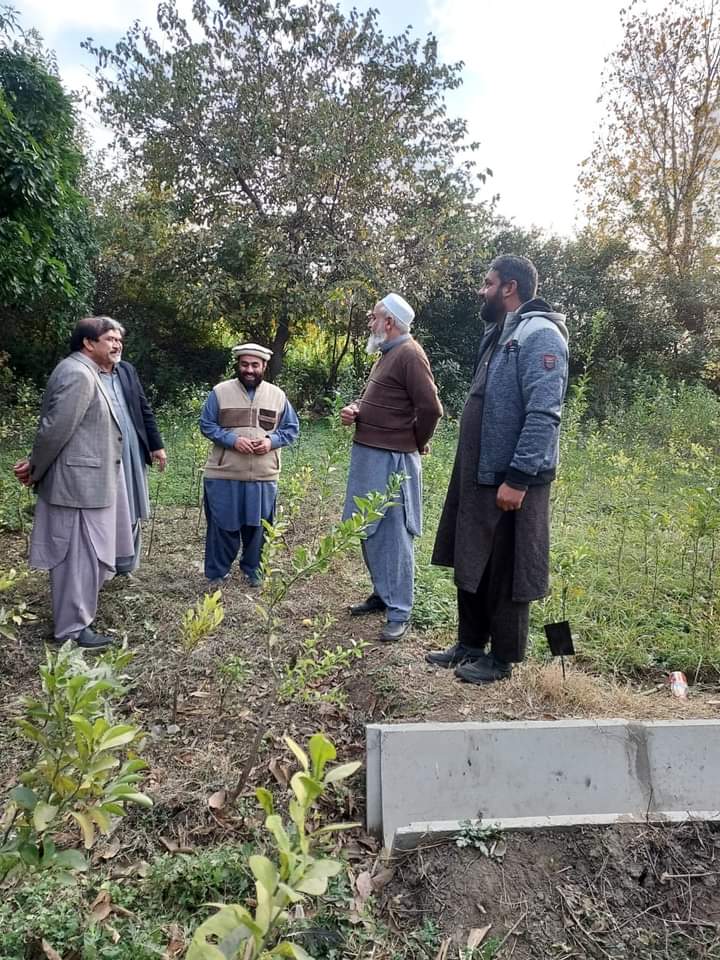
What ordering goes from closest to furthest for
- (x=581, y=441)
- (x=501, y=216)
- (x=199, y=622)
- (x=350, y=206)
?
1. (x=199, y=622)
2. (x=581, y=441)
3. (x=350, y=206)
4. (x=501, y=216)

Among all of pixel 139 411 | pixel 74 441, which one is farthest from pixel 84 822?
pixel 139 411

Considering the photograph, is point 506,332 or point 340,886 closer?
point 340,886

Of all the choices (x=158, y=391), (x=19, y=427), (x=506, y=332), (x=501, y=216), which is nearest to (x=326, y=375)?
(x=158, y=391)

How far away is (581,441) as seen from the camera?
31.3ft

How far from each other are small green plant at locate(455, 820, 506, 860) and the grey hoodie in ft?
4.25

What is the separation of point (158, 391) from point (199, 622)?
11702mm

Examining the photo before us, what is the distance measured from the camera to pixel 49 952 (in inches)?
63.5

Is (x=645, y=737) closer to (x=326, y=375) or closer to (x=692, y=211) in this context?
(x=326, y=375)

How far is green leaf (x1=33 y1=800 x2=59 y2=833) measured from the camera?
1.00 m

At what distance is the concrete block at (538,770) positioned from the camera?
2.22m

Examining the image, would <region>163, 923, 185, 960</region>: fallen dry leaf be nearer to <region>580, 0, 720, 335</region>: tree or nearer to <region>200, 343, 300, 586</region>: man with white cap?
<region>200, 343, 300, 586</region>: man with white cap

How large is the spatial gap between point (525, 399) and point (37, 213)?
20.7 feet

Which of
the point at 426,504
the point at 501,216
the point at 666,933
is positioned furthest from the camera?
the point at 501,216

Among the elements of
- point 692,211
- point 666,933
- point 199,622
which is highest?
point 692,211
